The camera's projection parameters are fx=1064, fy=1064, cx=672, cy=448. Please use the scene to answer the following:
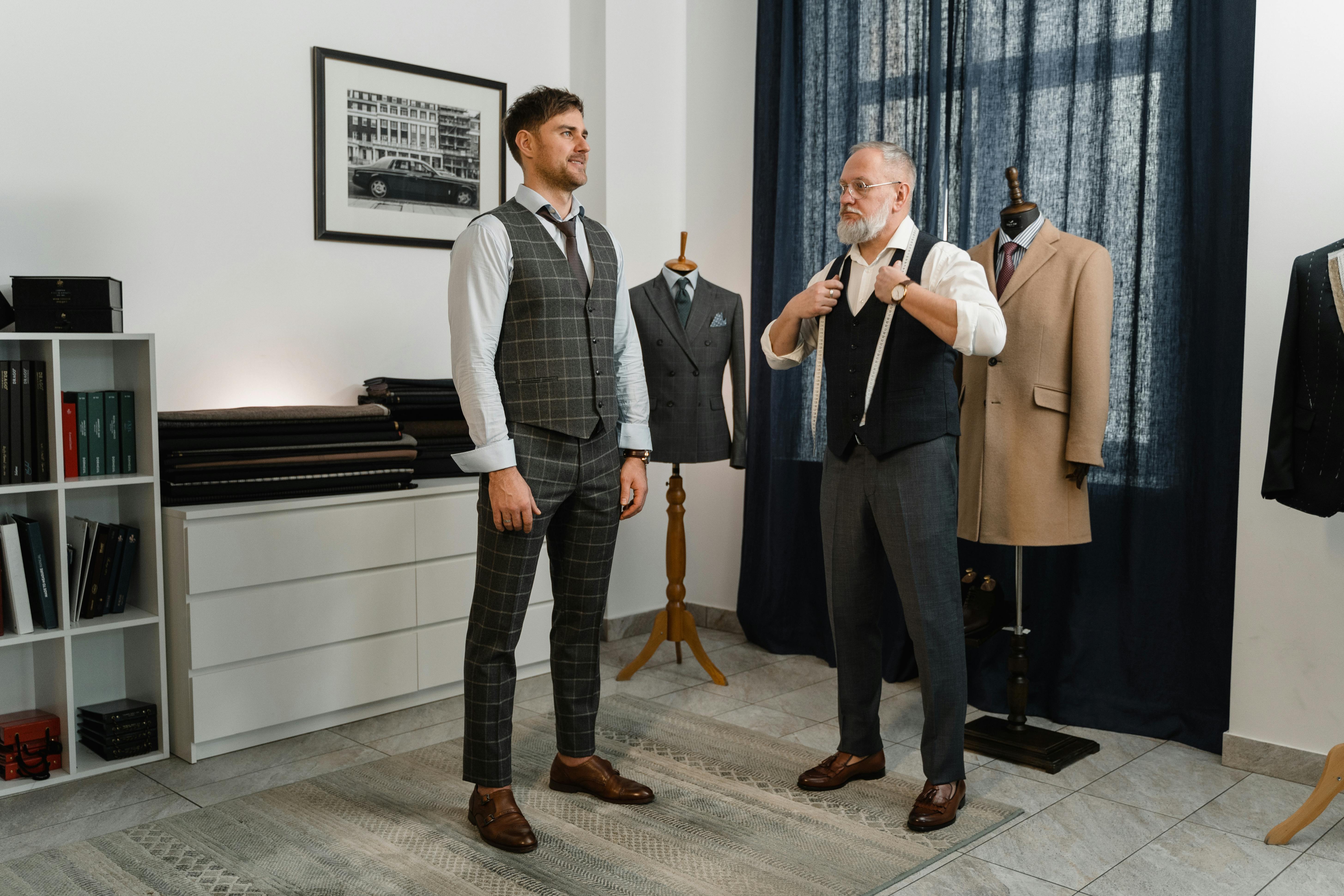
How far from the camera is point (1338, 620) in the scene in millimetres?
2699

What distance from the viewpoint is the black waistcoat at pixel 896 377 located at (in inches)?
93.0

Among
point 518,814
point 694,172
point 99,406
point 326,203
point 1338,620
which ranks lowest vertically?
point 518,814

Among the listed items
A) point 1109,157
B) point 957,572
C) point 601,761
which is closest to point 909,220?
point 957,572

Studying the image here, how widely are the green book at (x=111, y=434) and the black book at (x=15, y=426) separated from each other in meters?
0.20

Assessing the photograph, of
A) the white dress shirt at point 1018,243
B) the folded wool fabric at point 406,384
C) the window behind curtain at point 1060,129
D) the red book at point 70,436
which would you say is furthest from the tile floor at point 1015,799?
the white dress shirt at point 1018,243

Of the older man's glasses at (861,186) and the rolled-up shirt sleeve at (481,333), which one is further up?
the older man's glasses at (861,186)

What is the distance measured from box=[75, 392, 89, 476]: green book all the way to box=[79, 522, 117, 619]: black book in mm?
162

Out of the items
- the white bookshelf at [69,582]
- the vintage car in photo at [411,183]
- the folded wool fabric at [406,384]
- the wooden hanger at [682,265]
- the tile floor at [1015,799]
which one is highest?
the vintage car in photo at [411,183]

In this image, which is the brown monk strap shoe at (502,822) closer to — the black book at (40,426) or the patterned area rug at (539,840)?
the patterned area rug at (539,840)

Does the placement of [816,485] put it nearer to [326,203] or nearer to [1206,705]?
[1206,705]

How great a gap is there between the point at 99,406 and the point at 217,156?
88 cm

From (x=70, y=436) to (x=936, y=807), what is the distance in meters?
2.34

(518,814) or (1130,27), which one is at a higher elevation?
(1130,27)

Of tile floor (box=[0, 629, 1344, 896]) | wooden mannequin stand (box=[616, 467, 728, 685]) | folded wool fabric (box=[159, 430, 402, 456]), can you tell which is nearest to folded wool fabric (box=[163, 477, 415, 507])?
folded wool fabric (box=[159, 430, 402, 456])
